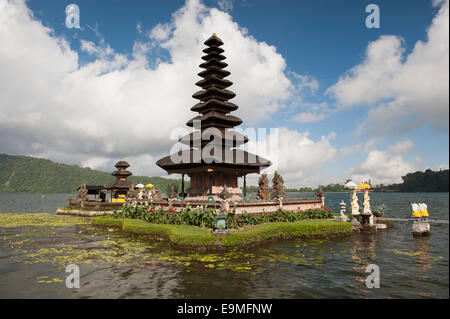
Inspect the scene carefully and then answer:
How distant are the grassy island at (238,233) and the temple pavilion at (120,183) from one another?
30.5 meters

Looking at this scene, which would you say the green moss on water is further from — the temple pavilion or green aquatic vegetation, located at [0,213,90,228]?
the temple pavilion

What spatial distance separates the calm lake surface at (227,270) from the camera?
30.2 feet

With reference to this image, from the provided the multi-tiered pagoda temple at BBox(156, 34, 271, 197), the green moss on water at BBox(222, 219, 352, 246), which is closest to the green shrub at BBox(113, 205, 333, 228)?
the green moss on water at BBox(222, 219, 352, 246)

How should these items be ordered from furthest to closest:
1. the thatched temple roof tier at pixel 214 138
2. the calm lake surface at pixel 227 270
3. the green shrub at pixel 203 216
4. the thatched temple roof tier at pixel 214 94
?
the thatched temple roof tier at pixel 214 94 → the thatched temple roof tier at pixel 214 138 → the green shrub at pixel 203 216 → the calm lake surface at pixel 227 270

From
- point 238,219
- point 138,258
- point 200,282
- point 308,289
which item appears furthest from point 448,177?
point 238,219

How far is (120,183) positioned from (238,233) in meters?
43.5

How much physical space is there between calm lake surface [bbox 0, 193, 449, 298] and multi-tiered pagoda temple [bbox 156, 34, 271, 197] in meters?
10.8

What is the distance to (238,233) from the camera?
51.3 ft

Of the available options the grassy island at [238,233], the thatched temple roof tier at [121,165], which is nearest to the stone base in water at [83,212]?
the thatched temple roof tier at [121,165]

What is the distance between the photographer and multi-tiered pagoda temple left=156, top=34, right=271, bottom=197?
27.3m

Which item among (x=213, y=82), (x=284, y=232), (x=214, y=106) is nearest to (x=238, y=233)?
(x=284, y=232)

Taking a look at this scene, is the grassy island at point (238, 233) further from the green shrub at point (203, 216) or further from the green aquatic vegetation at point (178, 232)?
the green shrub at point (203, 216)

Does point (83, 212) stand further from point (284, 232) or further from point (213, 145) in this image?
point (284, 232)
